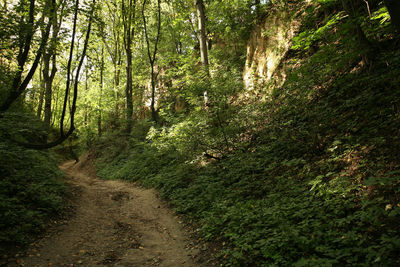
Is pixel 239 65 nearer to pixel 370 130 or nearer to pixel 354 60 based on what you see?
pixel 354 60

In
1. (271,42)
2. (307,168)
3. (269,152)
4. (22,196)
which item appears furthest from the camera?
(271,42)

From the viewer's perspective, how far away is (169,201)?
8.75m

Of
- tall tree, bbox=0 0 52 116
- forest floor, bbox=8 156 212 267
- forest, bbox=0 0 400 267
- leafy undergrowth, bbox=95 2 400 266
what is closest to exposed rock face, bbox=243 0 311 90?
forest, bbox=0 0 400 267

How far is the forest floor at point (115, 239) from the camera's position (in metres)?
4.65

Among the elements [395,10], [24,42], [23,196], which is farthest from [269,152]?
[24,42]

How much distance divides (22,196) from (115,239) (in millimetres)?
2915

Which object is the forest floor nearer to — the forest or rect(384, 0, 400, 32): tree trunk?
the forest

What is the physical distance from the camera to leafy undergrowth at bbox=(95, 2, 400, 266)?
3371 millimetres

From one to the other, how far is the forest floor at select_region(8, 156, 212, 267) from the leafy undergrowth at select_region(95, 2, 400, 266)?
2.19 ft

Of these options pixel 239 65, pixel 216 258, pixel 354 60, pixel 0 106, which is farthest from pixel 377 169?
pixel 239 65

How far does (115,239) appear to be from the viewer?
579cm

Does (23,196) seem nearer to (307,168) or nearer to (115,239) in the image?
(115,239)

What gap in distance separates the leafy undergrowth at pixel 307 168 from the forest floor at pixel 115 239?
669 millimetres

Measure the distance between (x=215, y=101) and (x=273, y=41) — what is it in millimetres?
5954
